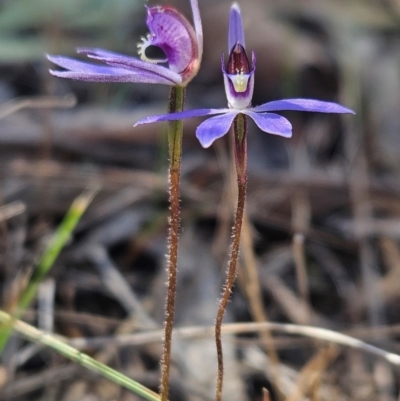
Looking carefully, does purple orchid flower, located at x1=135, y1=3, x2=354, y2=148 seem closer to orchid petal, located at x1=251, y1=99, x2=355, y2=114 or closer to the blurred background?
orchid petal, located at x1=251, y1=99, x2=355, y2=114

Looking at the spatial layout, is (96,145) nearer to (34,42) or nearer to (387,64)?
(34,42)

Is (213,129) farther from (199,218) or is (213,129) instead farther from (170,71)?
(199,218)

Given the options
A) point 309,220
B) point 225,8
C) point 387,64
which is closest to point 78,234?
point 309,220

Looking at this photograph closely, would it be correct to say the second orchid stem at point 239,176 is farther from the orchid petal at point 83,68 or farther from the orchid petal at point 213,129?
the orchid petal at point 83,68

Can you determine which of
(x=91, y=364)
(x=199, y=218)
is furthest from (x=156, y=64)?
(x=199, y=218)

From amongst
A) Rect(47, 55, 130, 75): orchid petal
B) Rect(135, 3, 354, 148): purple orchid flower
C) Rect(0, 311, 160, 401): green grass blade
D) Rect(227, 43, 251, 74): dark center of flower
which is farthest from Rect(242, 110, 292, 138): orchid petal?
Rect(0, 311, 160, 401): green grass blade

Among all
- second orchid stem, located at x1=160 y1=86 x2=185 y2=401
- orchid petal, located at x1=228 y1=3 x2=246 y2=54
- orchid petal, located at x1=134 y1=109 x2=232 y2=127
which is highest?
orchid petal, located at x1=228 y1=3 x2=246 y2=54

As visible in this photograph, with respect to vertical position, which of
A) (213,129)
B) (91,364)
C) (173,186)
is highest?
(213,129)
